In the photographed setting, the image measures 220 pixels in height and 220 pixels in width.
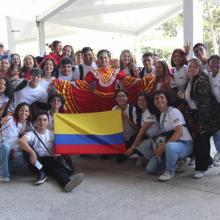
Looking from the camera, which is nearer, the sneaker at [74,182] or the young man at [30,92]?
the sneaker at [74,182]

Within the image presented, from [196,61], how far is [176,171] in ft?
4.30

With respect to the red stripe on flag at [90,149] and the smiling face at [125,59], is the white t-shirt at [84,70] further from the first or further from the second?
the red stripe on flag at [90,149]

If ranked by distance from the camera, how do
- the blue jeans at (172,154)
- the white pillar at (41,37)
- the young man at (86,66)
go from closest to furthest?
1. the blue jeans at (172,154)
2. the young man at (86,66)
3. the white pillar at (41,37)

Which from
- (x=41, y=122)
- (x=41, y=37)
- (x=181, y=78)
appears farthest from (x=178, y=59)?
(x=41, y=37)

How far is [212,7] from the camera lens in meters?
19.7

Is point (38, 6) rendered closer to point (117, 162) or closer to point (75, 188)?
point (117, 162)

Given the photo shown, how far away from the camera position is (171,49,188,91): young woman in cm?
487

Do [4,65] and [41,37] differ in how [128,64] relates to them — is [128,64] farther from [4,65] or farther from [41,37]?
[41,37]

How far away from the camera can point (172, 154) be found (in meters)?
4.27

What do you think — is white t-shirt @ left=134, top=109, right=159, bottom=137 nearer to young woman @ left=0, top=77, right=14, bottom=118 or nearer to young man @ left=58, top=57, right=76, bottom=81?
young man @ left=58, top=57, right=76, bottom=81

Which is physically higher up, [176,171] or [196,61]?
[196,61]

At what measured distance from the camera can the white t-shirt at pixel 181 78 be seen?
4.86 meters

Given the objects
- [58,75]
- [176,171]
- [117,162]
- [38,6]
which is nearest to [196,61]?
[176,171]

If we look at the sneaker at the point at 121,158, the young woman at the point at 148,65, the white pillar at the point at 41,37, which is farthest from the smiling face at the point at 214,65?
the white pillar at the point at 41,37
